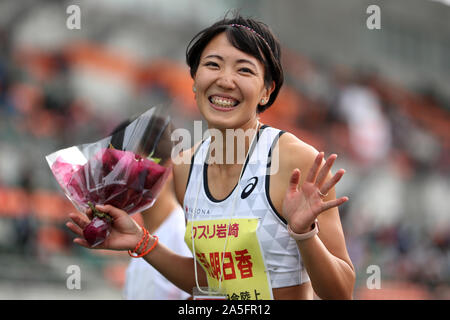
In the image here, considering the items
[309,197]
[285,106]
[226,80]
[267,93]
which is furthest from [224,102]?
[285,106]

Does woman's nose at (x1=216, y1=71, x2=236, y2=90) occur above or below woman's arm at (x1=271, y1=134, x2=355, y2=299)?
above

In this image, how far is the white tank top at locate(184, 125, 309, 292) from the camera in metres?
2.85

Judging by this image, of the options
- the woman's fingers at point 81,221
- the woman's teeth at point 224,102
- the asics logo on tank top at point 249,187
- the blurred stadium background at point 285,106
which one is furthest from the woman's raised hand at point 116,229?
the blurred stadium background at point 285,106

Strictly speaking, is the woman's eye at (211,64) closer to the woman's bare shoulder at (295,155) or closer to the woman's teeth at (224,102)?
the woman's teeth at (224,102)

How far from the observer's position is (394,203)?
24.4 metres

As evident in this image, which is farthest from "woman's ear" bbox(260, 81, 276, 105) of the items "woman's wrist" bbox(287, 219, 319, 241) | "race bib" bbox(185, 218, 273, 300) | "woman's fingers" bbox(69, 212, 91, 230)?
"woman's fingers" bbox(69, 212, 91, 230)

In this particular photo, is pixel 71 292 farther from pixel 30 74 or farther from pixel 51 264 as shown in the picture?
pixel 30 74

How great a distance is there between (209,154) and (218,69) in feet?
1.61

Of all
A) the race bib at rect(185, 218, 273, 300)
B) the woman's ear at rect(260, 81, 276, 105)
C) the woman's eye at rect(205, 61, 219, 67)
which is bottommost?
the race bib at rect(185, 218, 273, 300)

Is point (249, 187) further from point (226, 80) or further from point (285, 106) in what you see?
point (285, 106)

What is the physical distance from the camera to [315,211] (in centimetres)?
255

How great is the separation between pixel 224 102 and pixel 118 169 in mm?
556

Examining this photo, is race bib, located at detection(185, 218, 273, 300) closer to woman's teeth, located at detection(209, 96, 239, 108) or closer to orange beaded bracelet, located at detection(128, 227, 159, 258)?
orange beaded bracelet, located at detection(128, 227, 159, 258)

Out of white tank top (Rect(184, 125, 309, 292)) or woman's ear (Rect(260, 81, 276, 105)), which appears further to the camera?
woman's ear (Rect(260, 81, 276, 105))
